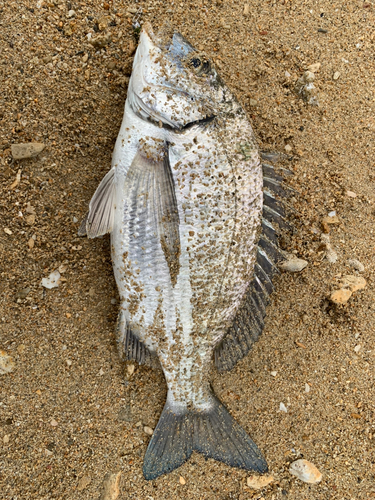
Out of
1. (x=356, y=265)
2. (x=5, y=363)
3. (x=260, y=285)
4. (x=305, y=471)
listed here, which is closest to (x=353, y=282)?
(x=356, y=265)

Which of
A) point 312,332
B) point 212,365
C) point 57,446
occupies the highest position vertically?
point 312,332

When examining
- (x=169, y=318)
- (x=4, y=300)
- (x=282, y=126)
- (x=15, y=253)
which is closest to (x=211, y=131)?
(x=282, y=126)

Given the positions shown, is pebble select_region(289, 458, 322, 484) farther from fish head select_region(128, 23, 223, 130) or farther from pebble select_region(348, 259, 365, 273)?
fish head select_region(128, 23, 223, 130)

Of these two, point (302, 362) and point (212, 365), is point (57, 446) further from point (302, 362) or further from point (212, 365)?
point (302, 362)

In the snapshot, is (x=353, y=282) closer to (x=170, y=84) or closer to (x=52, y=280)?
(x=170, y=84)

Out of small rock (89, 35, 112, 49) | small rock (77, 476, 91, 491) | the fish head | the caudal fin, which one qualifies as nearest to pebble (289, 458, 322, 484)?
the caudal fin

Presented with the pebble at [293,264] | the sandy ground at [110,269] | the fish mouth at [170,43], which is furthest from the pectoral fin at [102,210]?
the pebble at [293,264]
